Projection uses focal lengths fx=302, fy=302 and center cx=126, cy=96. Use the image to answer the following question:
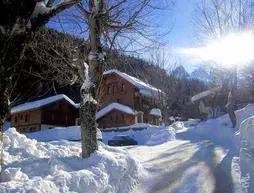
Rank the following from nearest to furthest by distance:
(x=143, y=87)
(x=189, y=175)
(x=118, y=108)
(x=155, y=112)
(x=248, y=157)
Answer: (x=189, y=175) < (x=248, y=157) < (x=118, y=108) < (x=143, y=87) < (x=155, y=112)

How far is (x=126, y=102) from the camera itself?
48.5 meters

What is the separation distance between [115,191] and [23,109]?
3883cm

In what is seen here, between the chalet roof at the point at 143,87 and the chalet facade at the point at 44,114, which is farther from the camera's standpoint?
the chalet roof at the point at 143,87

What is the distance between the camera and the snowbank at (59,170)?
6.37 metres

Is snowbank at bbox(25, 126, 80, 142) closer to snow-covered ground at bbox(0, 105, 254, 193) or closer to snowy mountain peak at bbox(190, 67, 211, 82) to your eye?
snow-covered ground at bbox(0, 105, 254, 193)

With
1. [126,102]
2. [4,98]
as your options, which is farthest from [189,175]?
[126,102]

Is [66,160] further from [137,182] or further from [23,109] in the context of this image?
[23,109]

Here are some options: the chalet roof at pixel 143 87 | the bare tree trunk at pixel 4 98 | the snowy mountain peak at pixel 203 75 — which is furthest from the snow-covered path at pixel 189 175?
the chalet roof at pixel 143 87

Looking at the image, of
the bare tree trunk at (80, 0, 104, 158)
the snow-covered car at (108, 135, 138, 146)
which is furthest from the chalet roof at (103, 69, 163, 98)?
the bare tree trunk at (80, 0, 104, 158)

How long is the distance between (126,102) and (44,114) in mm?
12977

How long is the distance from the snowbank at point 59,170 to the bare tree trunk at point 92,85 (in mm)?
571

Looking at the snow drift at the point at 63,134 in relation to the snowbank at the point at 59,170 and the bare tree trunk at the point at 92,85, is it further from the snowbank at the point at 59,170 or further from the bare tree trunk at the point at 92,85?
the snowbank at the point at 59,170

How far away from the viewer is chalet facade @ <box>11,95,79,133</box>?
42938 millimetres

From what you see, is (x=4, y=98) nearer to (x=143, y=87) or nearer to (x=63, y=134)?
(x=63, y=134)
